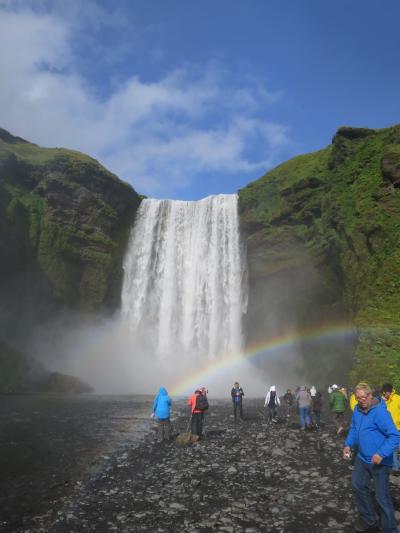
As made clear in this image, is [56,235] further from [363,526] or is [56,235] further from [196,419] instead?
[363,526]

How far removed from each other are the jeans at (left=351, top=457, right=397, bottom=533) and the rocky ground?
731mm

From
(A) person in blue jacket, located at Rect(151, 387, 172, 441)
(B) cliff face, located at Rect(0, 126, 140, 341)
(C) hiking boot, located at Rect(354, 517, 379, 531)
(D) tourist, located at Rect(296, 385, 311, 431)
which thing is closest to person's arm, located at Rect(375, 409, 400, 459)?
(C) hiking boot, located at Rect(354, 517, 379, 531)

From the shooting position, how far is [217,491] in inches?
399

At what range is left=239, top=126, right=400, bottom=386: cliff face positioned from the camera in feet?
95.1

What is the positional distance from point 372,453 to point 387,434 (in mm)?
431

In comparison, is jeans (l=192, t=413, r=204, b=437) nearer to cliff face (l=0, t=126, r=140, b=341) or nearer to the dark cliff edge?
the dark cliff edge

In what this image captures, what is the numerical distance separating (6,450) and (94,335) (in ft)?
140

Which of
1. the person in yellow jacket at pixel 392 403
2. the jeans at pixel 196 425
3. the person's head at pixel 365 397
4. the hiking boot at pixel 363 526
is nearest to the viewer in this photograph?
the person's head at pixel 365 397

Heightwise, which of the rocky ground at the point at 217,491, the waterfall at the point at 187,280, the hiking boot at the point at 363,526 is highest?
the waterfall at the point at 187,280

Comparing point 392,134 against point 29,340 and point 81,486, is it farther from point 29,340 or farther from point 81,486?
point 29,340

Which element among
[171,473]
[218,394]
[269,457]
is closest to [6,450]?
[171,473]

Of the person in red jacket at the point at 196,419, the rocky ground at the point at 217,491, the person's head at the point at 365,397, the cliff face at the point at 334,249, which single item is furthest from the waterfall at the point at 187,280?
the person's head at the point at 365,397

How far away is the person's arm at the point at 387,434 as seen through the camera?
21.6ft

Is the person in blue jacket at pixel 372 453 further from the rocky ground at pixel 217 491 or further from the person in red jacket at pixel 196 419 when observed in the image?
the person in red jacket at pixel 196 419
